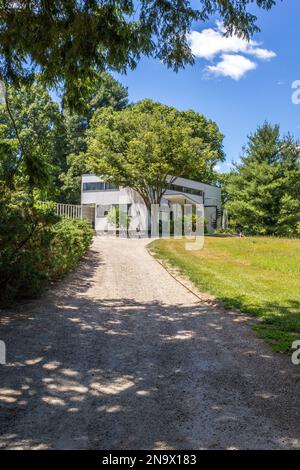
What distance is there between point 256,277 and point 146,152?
19.4 meters

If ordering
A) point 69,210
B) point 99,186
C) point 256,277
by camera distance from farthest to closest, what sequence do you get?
point 99,186
point 69,210
point 256,277

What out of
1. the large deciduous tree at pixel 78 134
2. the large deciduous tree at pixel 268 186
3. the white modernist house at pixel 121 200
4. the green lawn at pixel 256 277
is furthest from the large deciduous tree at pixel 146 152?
the large deciduous tree at pixel 78 134

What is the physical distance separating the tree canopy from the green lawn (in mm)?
5194

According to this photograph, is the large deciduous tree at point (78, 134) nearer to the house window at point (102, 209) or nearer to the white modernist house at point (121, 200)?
the white modernist house at point (121, 200)

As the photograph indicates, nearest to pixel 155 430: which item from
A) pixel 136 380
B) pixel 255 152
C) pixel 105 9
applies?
pixel 136 380

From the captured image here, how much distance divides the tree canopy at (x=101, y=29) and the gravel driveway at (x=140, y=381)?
16.0 ft

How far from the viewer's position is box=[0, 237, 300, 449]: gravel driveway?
3555mm

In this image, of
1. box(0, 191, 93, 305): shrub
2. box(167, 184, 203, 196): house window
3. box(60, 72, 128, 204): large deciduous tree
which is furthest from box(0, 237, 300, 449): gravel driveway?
box(60, 72, 128, 204): large deciduous tree

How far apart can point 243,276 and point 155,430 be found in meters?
10.2

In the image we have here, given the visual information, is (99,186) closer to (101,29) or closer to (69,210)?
(69,210)

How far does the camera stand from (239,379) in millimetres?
4875

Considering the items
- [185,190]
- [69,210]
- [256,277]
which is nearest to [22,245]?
[256,277]

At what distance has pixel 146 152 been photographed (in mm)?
30344
